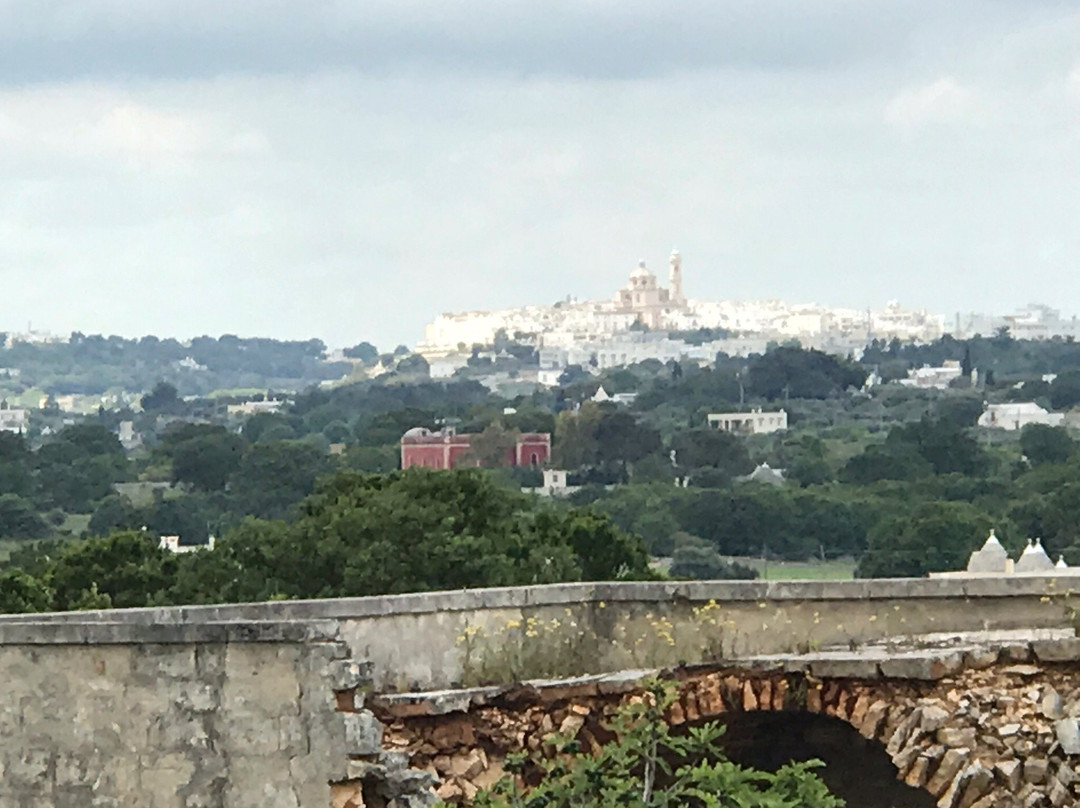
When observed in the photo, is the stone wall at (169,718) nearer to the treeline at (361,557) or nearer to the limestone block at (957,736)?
the limestone block at (957,736)

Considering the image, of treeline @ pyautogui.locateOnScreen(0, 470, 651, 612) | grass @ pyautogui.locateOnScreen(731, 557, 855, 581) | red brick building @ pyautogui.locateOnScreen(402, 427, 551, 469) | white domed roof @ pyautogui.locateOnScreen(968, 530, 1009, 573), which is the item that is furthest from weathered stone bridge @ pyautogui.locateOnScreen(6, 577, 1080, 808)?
red brick building @ pyautogui.locateOnScreen(402, 427, 551, 469)

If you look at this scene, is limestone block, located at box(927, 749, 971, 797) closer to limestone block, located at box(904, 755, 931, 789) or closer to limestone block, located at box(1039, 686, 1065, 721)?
limestone block, located at box(904, 755, 931, 789)

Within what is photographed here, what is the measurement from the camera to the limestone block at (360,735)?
45.8 feet

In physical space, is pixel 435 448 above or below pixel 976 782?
below

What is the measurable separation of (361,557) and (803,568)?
8067 centimetres

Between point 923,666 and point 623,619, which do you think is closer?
point 923,666

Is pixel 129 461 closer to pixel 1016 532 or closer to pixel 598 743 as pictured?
pixel 1016 532

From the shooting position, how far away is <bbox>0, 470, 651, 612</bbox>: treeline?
173 feet

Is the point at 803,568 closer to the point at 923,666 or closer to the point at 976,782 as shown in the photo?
the point at 923,666

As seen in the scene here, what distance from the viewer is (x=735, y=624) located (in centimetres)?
1722

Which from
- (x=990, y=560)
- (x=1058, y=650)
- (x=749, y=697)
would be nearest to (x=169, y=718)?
(x=749, y=697)

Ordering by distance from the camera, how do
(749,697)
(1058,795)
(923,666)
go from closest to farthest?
(1058,795) → (923,666) → (749,697)

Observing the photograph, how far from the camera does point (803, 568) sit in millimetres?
134500

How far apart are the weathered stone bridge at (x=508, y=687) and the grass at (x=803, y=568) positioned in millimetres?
107161
